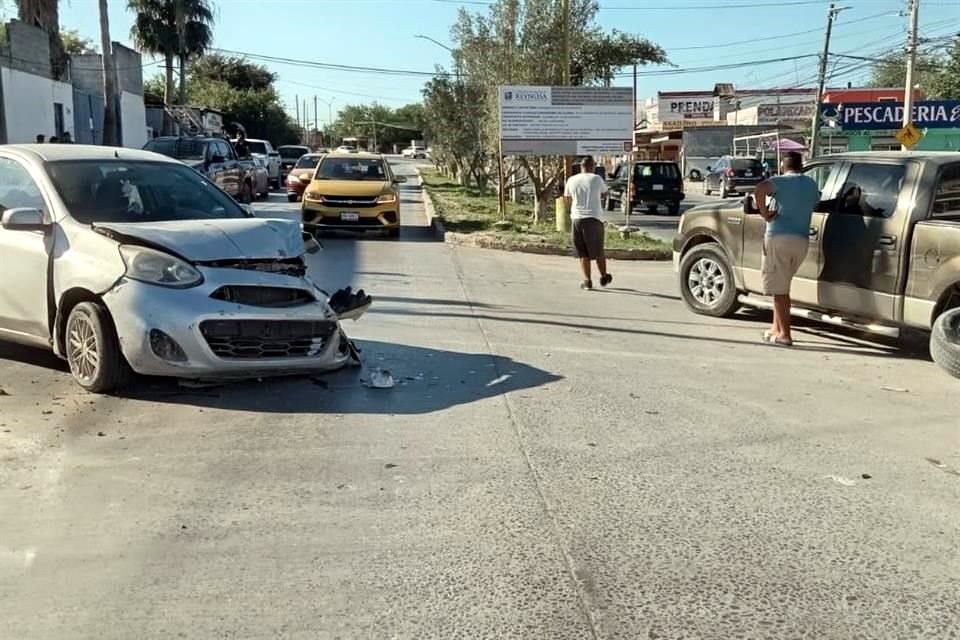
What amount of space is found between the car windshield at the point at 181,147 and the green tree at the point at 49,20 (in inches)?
553

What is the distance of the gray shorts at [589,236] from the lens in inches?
477

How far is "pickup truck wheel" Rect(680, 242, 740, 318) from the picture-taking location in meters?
10.2

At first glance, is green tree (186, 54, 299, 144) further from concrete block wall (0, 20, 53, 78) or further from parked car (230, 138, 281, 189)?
concrete block wall (0, 20, 53, 78)

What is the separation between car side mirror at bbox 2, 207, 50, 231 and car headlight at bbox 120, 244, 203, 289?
0.77 m

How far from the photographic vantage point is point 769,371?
7727mm

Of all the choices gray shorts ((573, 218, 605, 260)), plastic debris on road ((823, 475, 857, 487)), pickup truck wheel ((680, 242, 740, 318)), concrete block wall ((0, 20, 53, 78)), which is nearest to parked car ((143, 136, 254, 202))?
concrete block wall ((0, 20, 53, 78))

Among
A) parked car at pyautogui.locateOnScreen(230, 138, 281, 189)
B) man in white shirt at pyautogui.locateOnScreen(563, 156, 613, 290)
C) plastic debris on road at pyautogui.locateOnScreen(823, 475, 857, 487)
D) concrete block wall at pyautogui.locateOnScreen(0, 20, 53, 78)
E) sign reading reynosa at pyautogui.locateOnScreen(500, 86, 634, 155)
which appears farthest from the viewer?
parked car at pyautogui.locateOnScreen(230, 138, 281, 189)

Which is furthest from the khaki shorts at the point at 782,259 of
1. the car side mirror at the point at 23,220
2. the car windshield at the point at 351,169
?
the car windshield at the point at 351,169

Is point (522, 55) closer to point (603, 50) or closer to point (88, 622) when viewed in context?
point (603, 50)

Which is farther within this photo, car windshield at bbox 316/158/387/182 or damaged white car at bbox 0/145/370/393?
car windshield at bbox 316/158/387/182

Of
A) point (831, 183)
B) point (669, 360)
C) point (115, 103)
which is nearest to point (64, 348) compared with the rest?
point (669, 360)

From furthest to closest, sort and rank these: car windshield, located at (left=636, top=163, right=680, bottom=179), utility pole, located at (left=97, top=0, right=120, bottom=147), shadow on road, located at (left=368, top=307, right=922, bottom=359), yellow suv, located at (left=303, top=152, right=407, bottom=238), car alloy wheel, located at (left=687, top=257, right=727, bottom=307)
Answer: utility pole, located at (left=97, top=0, right=120, bottom=147) → car windshield, located at (left=636, top=163, right=680, bottom=179) → yellow suv, located at (left=303, top=152, right=407, bottom=238) → car alloy wheel, located at (left=687, top=257, right=727, bottom=307) → shadow on road, located at (left=368, top=307, right=922, bottom=359)

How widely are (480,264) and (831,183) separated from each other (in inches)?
278

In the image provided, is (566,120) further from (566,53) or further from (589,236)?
(589,236)
